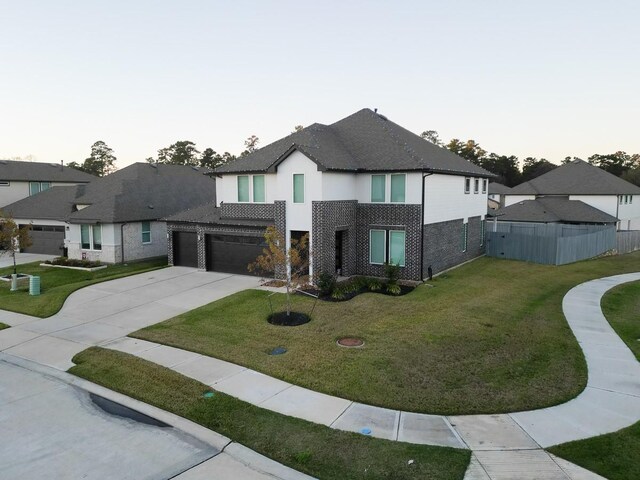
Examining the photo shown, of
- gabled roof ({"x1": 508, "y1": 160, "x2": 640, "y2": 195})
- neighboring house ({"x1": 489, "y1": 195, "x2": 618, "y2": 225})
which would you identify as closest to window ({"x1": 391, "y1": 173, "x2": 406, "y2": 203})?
neighboring house ({"x1": 489, "y1": 195, "x2": 618, "y2": 225})

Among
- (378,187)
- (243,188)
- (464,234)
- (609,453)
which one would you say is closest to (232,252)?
(243,188)

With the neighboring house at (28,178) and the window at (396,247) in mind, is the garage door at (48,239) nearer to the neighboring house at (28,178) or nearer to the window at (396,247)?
the neighboring house at (28,178)

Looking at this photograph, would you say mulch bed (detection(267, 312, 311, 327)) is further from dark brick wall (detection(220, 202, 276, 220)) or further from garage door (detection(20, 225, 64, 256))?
garage door (detection(20, 225, 64, 256))

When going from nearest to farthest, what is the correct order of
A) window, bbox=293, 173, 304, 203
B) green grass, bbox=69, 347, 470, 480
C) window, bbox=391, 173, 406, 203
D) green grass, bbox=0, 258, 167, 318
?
green grass, bbox=69, 347, 470, 480 < green grass, bbox=0, 258, 167, 318 < window, bbox=293, 173, 304, 203 < window, bbox=391, 173, 406, 203

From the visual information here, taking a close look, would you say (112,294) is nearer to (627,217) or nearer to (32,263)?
(32,263)

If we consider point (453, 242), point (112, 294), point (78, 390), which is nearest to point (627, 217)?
point (453, 242)

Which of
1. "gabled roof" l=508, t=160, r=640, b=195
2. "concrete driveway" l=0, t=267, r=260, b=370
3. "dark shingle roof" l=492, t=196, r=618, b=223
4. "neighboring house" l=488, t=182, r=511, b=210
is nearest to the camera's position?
"concrete driveway" l=0, t=267, r=260, b=370

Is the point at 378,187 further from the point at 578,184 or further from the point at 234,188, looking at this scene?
the point at 578,184
